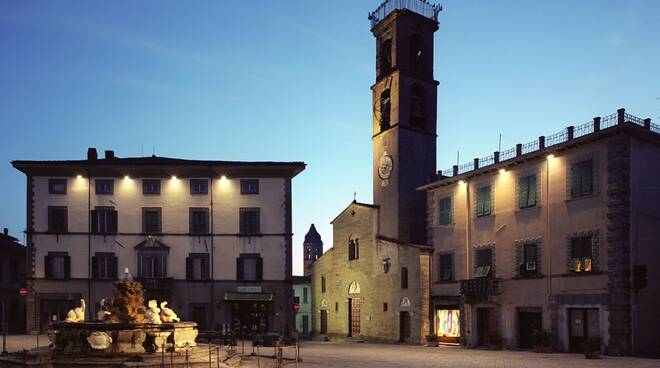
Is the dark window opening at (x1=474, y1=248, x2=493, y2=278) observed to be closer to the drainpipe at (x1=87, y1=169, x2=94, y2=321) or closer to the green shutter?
the green shutter

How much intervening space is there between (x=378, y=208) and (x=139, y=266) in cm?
1863

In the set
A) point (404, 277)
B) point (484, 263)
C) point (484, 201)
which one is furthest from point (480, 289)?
point (404, 277)

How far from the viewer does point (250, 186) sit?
50688 mm

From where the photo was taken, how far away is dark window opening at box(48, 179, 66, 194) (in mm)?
49812

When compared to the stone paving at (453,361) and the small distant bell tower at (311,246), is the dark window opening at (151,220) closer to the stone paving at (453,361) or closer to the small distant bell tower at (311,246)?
the stone paving at (453,361)

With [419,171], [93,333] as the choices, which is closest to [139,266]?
[419,171]

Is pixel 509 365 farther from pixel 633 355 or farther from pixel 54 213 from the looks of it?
pixel 54 213

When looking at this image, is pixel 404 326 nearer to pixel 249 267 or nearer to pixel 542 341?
pixel 249 267

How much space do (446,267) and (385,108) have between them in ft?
45.4

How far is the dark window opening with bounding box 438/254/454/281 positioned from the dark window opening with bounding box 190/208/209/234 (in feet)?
60.2

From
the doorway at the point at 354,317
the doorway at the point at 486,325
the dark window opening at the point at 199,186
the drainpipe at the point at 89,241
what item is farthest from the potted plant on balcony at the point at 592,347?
the drainpipe at the point at 89,241

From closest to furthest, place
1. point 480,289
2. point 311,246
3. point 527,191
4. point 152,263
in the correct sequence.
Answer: point 527,191 < point 480,289 < point 152,263 < point 311,246

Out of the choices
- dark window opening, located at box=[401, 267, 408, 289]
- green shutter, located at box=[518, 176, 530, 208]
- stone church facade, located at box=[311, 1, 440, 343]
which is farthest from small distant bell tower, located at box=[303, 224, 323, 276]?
green shutter, located at box=[518, 176, 530, 208]

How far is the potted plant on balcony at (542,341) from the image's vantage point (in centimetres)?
3322
